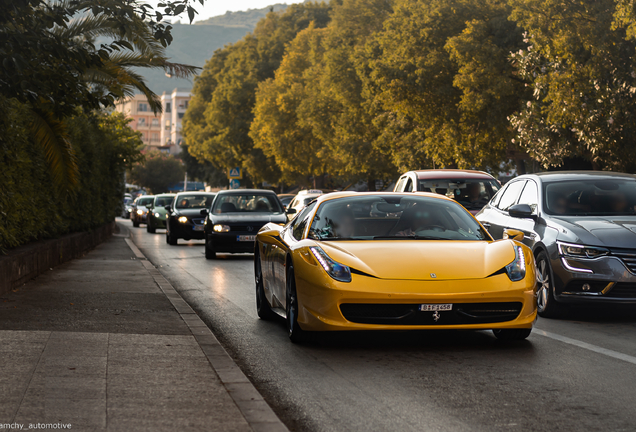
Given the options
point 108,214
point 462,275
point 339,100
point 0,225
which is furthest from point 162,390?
point 339,100

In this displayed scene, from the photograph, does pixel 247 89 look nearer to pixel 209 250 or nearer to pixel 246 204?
pixel 246 204

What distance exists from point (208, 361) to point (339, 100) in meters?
46.1

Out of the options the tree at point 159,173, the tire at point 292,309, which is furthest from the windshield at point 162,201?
the tree at point 159,173

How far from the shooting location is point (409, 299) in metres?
7.28

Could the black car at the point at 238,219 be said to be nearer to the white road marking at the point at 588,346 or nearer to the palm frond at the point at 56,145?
the palm frond at the point at 56,145

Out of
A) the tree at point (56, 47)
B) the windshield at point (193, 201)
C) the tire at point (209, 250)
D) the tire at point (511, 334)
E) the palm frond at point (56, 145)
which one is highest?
the tree at point (56, 47)

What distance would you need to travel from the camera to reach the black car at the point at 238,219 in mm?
Answer: 19906

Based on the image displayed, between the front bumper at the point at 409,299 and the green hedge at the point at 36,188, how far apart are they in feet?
18.1

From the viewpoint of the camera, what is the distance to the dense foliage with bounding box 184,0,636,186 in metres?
24.5

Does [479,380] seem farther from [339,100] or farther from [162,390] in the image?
[339,100]

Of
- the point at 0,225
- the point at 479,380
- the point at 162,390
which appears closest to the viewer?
the point at 162,390

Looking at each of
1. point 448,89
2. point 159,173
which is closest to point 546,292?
point 448,89

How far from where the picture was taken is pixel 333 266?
24.6 ft

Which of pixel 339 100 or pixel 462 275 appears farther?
pixel 339 100
